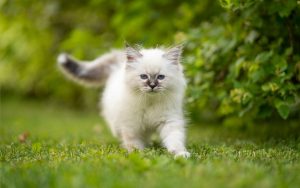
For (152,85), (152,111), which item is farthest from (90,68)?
(152,85)

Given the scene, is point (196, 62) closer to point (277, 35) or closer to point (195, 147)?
point (277, 35)

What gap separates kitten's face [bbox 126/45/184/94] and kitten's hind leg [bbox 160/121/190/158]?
35 centimetres

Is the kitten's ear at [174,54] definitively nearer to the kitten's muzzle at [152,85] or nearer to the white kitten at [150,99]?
the white kitten at [150,99]

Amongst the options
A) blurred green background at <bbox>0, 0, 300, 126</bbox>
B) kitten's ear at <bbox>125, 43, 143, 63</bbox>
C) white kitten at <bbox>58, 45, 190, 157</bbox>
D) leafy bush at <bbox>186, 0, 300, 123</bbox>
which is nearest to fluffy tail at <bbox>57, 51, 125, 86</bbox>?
blurred green background at <bbox>0, 0, 300, 126</bbox>

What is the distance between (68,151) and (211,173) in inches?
69.4

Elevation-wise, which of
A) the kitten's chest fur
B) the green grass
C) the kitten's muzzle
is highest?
the kitten's muzzle

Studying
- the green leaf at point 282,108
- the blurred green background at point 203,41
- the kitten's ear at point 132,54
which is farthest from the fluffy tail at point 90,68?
the green leaf at point 282,108

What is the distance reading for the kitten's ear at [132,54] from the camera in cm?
484

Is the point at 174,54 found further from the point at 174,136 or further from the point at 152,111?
the point at 174,136

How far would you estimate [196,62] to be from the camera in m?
5.97

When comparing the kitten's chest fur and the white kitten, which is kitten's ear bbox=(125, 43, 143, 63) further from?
the kitten's chest fur

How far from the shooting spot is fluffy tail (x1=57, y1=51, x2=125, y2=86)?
252 inches

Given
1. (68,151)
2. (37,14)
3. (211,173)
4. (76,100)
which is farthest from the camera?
(76,100)

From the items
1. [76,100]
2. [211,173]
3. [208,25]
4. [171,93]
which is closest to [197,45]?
[208,25]
